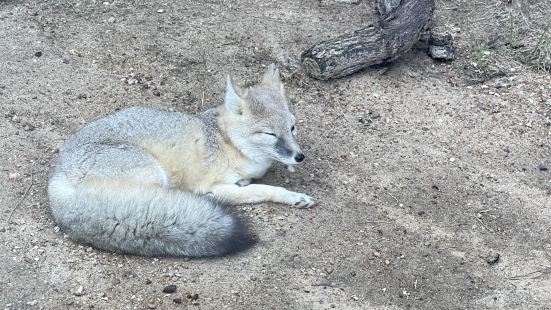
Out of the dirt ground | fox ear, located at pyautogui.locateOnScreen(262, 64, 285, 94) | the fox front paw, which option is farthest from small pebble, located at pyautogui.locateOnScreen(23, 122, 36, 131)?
the fox front paw

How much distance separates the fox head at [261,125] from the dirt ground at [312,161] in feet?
1.54

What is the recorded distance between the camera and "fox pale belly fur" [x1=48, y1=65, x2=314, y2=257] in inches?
209

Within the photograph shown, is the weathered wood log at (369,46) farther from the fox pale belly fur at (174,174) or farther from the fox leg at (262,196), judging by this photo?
the fox leg at (262,196)

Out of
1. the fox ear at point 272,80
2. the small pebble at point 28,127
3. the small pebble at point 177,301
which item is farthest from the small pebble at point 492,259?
the small pebble at point 28,127

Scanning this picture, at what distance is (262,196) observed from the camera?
246 inches

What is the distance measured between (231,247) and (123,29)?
13.4 ft

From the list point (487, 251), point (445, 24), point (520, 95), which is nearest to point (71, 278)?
point (487, 251)

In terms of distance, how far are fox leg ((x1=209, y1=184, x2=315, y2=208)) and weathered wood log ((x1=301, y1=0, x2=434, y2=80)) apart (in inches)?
80.1

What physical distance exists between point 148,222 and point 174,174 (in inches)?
38.2

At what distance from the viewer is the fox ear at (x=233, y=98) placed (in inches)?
247

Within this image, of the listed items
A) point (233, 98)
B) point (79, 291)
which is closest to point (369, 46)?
point (233, 98)

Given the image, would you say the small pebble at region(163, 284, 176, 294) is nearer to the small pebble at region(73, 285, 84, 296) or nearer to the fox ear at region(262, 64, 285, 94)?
the small pebble at region(73, 285, 84, 296)

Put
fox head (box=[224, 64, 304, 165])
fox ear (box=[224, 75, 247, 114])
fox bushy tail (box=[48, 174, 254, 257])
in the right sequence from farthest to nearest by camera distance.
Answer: fox ear (box=[224, 75, 247, 114])
fox head (box=[224, 64, 304, 165])
fox bushy tail (box=[48, 174, 254, 257])

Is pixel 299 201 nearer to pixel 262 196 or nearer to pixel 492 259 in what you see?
pixel 262 196
